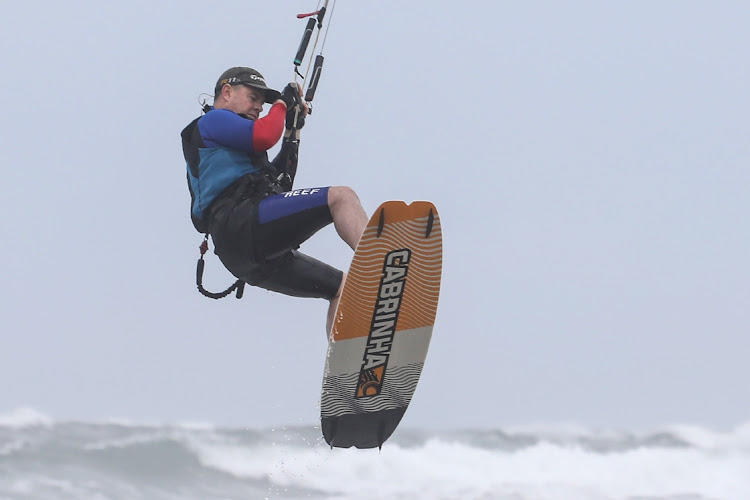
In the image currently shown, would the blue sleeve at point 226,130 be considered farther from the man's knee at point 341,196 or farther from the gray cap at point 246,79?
the man's knee at point 341,196

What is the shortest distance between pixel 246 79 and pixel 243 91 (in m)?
0.08

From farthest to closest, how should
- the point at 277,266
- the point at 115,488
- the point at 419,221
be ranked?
the point at 115,488, the point at 277,266, the point at 419,221

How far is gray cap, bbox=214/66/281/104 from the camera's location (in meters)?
7.48

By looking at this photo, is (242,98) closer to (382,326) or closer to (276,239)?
(276,239)

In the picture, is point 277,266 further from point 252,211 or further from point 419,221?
point 419,221

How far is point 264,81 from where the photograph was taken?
759 centimetres

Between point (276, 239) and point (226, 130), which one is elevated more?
point (226, 130)

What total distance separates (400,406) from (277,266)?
1.25 m

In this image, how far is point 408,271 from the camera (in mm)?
7109

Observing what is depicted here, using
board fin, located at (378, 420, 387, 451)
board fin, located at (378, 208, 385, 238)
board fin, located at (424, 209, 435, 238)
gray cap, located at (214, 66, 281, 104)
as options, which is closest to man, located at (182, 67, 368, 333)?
gray cap, located at (214, 66, 281, 104)

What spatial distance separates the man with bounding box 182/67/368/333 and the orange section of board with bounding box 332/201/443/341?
0.15 meters

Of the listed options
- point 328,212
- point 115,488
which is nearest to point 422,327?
point 328,212

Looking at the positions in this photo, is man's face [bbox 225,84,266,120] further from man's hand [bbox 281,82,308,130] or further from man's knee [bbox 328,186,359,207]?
man's knee [bbox 328,186,359,207]

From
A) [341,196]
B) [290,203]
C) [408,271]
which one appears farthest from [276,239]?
[408,271]
